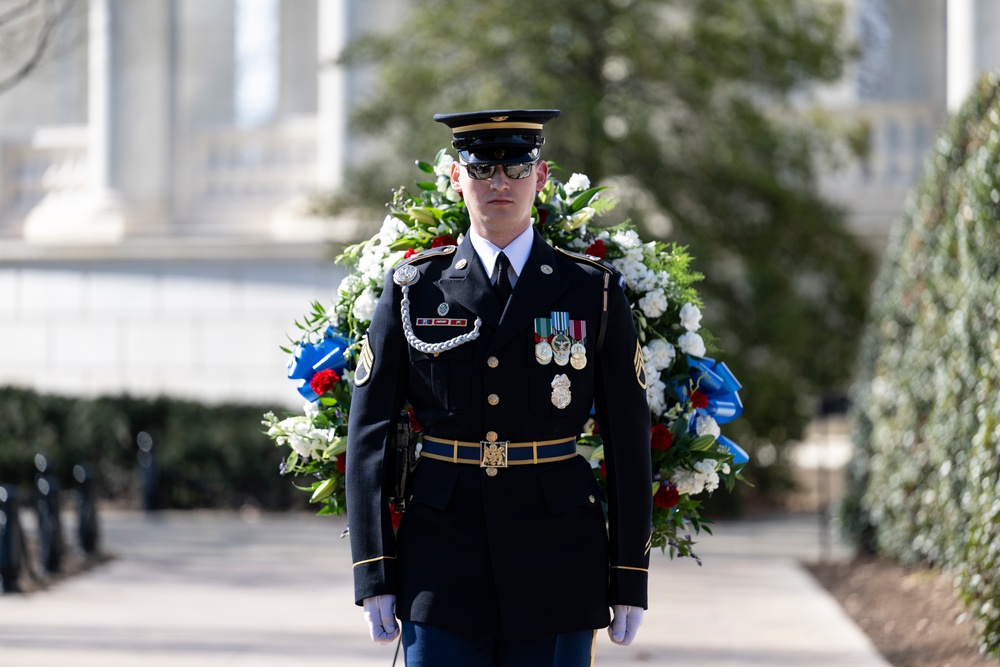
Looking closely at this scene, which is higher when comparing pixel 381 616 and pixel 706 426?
pixel 706 426

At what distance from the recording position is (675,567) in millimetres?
9875

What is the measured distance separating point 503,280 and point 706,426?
3.05ft

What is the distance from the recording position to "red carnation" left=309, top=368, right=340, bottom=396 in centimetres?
420

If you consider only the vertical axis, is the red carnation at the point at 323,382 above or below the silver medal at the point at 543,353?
below

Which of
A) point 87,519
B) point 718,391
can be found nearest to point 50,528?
point 87,519

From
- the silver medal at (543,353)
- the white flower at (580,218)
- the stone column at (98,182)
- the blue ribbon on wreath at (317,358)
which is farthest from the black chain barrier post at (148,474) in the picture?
the silver medal at (543,353)

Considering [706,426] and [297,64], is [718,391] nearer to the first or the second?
[706,426]

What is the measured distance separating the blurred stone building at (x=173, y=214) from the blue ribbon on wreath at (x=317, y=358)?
1045cm

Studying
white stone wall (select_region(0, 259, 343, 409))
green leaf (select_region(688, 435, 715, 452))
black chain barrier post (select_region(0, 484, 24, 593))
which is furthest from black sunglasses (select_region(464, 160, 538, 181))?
white stone wall (select_region(0, 259, 343, 409))

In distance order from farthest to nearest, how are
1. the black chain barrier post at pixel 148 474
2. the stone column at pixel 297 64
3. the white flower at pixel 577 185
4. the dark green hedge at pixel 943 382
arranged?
1. the stone column at pixel 297 64
2. the black chain barrier post at pixel 148 474
3. the dark green hedge at pixel 943 382
4. the white flower at pixel 577 185

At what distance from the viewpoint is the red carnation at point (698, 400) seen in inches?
172

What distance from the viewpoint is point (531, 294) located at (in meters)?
3.71

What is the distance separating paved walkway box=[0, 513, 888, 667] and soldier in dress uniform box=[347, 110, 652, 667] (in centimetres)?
317

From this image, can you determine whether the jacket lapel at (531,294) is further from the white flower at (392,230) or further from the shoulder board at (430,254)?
the white flower at (392,230)
